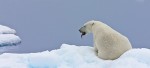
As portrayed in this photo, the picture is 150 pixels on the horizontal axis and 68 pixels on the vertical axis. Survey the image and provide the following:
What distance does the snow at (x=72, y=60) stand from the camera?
3.68m

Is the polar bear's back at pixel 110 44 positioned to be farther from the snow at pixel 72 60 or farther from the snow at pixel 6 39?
the snow at pixel 6 39

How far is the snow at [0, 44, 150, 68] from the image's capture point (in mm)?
3676

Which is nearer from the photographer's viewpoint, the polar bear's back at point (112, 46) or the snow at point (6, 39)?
the polar bear's back at point (112, 46)

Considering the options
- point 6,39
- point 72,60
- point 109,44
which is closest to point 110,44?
point 109,44

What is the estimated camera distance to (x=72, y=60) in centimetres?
400

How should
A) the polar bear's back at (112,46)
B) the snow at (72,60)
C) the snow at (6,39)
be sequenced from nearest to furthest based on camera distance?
the snow at (72,60), the polar bear's back at (112,46), the snow at (6,39)

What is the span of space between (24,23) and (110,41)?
1104cm

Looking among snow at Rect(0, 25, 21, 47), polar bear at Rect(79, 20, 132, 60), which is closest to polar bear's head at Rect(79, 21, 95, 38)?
polar bear at Rect(79, 20, 132, 60)

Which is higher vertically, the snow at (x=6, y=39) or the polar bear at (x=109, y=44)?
the snow at (x=6, y=39)

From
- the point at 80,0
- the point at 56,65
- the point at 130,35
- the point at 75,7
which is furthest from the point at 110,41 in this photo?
the point at 80,0

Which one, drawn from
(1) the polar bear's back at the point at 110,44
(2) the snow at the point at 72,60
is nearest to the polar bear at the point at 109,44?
→ (1) the polar bear's back at the point at 110,44

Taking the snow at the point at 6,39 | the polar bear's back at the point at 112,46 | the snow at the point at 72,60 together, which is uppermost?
the snow at the point at 6,39

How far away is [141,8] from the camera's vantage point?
20.2 meters

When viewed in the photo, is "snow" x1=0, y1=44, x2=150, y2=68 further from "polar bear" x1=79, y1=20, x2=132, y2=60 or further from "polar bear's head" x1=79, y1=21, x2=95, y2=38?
"polar bear's head" x1=79, y1=21, x2=95, y2=38
